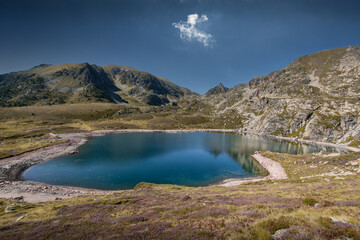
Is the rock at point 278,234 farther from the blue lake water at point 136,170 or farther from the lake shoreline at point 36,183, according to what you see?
the blue lake water at point 136,170

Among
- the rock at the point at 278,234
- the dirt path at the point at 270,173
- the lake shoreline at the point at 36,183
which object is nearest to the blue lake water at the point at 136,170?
the dirt path at the point at 270,173

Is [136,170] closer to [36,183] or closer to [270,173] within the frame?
[36,183]

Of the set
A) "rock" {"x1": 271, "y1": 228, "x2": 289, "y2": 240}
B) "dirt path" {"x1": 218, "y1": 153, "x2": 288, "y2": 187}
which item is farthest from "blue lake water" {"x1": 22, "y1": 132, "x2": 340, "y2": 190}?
"rock" {"x1": 271, "y1": 228, "x2": 289, "y2": 240}

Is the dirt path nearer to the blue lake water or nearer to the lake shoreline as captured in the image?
the lake shoreline

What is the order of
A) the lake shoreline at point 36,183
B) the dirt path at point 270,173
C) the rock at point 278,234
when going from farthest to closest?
the dirt path at point 270,173 → the lake shoreline at point 36,183 → the rock at point 278,234

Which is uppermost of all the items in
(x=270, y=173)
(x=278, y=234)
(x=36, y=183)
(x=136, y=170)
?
(x=278, y=234)

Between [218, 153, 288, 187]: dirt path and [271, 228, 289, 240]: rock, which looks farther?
[218, 153, 288, 187]: dirt path

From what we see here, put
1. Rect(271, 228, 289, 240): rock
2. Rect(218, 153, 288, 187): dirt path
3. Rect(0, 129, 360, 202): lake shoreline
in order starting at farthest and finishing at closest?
1. Rect(218, 153, 288, 187): dirt path
2. Rect(0, 129, 360, 202): lake shoreline
3. Rect(271, 228, 289, 240): rock

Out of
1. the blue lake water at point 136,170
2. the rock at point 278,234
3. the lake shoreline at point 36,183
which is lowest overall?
the blue lake water at point 136,170

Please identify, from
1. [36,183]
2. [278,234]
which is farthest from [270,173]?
[36,183]

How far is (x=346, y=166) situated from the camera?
4638 centimetres

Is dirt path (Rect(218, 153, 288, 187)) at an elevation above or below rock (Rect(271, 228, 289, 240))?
below

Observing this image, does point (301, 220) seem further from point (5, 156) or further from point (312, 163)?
point (5, 156)

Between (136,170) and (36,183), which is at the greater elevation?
(36,183)
